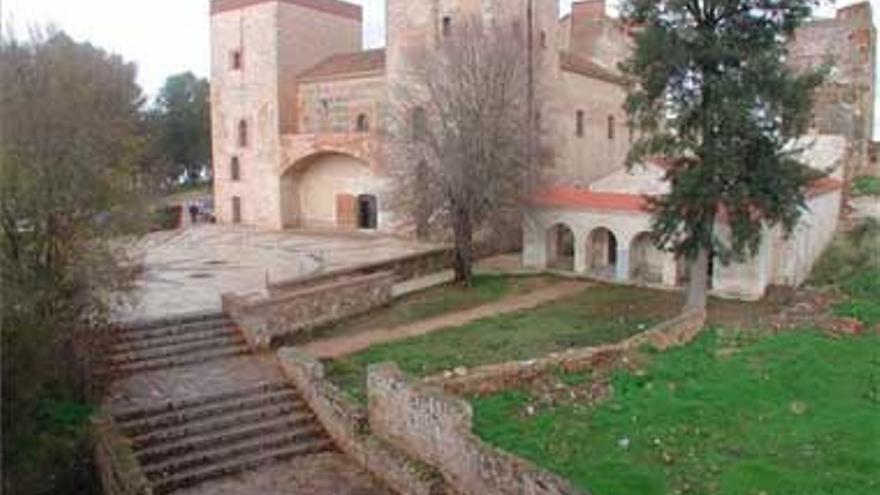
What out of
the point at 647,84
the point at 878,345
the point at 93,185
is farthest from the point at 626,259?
the point at 93,185

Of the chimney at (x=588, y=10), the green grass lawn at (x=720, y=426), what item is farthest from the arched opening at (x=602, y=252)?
the chimney at (x=588, y=10)

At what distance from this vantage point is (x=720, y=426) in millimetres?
11617

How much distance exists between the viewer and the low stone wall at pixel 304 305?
17.5 meters

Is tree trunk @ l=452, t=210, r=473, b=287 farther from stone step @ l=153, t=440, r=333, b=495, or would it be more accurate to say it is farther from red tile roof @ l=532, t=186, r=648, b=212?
stone step @ l=153, t=440, r=333, b=495

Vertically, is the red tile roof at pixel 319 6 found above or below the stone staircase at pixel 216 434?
above

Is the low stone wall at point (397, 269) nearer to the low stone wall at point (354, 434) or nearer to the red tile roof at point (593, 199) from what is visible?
the red tile roof at point (593, 199)

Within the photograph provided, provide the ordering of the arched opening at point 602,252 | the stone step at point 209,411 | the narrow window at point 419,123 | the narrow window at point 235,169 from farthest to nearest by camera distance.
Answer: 1. the narrow window at point 235,169
2. the arched opening at point 602,252
3. the narrow window at point 419,123
4. the stone step at point 209,411

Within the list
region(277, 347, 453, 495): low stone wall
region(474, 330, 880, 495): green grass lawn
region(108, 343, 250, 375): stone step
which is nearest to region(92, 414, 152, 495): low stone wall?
region(108, 343, 250, 375): stone step

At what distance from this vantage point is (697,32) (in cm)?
1928

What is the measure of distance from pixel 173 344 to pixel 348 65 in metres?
22.4

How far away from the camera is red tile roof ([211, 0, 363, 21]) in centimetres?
3803

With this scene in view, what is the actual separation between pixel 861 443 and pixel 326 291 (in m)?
12.3

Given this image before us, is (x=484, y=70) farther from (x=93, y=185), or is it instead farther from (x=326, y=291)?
(x=93, y=185)

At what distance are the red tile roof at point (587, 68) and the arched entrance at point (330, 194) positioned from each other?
9.12m
